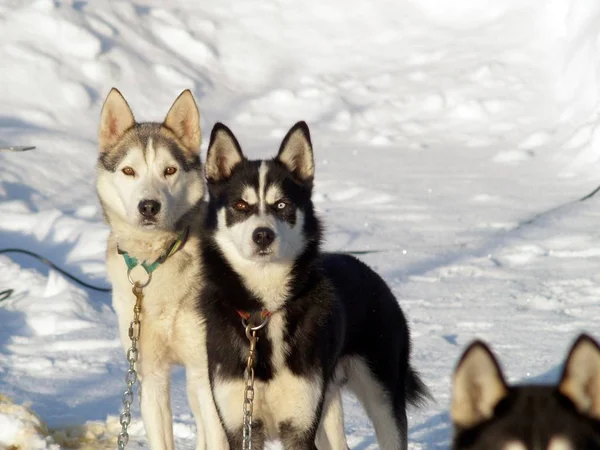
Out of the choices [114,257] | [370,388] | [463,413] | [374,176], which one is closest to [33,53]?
[374,176]

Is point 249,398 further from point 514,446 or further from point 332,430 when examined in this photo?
point 514,446

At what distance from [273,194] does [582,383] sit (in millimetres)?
2101

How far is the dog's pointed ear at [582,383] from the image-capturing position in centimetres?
214

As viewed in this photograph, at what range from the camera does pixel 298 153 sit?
4305mm

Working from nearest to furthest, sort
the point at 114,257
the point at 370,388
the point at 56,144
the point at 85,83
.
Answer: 1. the point at 370,388
2. the point at 114,257
3. the point at 56,144
4. the point at 85,83

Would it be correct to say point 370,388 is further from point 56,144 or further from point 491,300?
point 56,144

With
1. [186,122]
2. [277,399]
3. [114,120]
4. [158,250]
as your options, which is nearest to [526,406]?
[277,399]

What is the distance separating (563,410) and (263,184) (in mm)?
2150

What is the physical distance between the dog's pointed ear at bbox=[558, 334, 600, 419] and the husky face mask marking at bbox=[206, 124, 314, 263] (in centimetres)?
190

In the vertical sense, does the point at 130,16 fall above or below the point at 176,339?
above

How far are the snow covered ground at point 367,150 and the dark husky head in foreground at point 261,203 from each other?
1.42 metres

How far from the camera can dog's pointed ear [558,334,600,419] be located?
214cm

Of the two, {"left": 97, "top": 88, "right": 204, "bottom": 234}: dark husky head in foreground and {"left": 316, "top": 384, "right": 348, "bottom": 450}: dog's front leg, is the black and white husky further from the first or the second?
{"left": 97, "top": 88, "right": 204, "bottom": 234}: dark husky head in foreground

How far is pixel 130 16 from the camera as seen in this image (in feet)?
50.4
